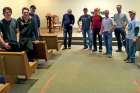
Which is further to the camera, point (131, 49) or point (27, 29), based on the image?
point (131, 49)

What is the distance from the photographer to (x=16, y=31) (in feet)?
20.8

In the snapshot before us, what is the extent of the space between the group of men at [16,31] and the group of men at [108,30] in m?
2.41

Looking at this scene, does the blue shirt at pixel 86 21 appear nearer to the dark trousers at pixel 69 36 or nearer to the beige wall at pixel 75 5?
the dark trousers at pixel 69 36

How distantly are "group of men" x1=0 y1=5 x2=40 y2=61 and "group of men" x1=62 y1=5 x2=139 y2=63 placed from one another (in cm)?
241

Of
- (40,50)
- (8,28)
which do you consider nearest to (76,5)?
(40,50)

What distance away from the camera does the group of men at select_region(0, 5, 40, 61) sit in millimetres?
5855

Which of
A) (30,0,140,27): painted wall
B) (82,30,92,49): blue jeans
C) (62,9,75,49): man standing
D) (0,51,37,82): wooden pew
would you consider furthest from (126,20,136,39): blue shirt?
(30,0,140,27): painted wall

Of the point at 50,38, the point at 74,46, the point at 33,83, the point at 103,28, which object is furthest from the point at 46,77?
the point at 74,46

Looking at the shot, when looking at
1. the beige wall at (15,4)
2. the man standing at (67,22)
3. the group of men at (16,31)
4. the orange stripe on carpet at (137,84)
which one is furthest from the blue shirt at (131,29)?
the beige wall at (15,4)

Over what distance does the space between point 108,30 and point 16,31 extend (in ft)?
10.9

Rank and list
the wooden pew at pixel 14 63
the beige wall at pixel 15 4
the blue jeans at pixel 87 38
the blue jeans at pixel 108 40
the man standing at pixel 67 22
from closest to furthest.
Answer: the wooden pew at pixel 14 63, the blue jeans at pixel 108 40, the blue jeans at pixel 87 38, the man standing at pixel 67 22, the beige wall at pixel 15 4

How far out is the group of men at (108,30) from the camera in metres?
7.64

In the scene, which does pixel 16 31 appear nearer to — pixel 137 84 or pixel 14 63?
pixel 14 63

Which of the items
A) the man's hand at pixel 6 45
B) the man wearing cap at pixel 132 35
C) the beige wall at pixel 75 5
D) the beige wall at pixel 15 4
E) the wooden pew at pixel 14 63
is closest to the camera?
the wooden pew at pixel 14 63
